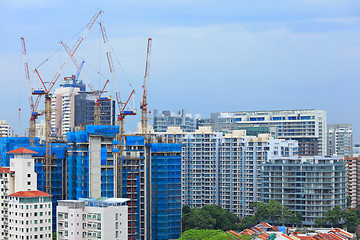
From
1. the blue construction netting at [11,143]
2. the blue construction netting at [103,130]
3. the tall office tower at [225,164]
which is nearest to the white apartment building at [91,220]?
the blue construction netting at [103,130]

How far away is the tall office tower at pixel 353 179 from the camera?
555 feet

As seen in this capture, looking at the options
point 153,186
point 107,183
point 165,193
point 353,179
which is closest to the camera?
point 107,183

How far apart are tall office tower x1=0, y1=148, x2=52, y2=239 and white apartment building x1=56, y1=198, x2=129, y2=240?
3.75 m

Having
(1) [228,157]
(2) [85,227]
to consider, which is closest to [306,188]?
(1) [228,157]

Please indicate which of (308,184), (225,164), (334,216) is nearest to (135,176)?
(308,184)

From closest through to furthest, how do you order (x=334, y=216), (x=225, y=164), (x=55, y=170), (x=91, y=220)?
(x=91, y=220), (x=55, y=170), (x=334, y=216), (x=225, y=164)

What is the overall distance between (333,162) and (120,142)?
3956 centimetres

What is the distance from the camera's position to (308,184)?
388ft

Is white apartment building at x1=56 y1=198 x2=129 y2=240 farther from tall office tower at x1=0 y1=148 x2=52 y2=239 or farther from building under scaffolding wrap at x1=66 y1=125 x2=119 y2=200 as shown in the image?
building under scaffolding wrap at x1=66 y1=125 x2=119 y2=200

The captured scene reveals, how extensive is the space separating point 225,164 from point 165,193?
39.3 meters

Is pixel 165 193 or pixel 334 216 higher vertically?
pixel 165 193

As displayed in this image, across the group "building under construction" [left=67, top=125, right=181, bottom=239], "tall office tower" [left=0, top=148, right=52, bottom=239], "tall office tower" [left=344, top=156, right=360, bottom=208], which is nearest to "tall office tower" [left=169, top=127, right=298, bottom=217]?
"tall office tower" [left=344, top=156, right=360, bottom=208]

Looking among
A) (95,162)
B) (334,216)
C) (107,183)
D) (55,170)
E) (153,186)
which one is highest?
(95,162)

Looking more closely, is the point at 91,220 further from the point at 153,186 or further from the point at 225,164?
the point at 225,164
